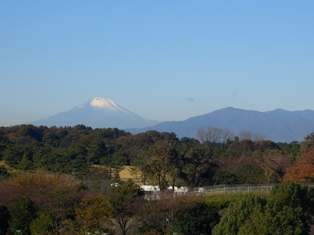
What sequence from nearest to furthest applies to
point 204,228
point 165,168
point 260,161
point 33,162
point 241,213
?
point 241,213 < point 204,228 < point 165,168 < point 260,161 < point 33,162

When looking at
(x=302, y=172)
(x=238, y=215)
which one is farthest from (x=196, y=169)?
(x=238, y=215)

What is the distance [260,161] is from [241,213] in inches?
871

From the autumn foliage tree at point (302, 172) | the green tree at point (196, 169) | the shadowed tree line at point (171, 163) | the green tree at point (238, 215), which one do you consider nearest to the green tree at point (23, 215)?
the green tree at point (238, 215)

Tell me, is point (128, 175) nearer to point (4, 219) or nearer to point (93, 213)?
point (93, 213)

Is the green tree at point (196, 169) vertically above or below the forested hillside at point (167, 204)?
above

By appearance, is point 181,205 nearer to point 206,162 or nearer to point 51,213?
point 51,213

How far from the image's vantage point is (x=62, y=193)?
27188 millimetres

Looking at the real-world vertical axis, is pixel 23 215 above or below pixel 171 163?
below

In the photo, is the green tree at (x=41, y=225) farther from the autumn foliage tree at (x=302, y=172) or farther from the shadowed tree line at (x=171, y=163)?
the autumn foliage tree at (x=302, y=172)

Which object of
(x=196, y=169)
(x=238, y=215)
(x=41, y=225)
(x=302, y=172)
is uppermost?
(x=196, y=169)

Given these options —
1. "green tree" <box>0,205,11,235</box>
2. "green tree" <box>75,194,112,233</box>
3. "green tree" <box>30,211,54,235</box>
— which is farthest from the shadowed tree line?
"green tree" <box>30,211,54,235</box>

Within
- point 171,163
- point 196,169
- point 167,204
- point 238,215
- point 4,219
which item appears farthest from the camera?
point 196,169

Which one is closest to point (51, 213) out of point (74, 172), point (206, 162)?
point (206, 162)

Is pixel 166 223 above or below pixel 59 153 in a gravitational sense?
below
